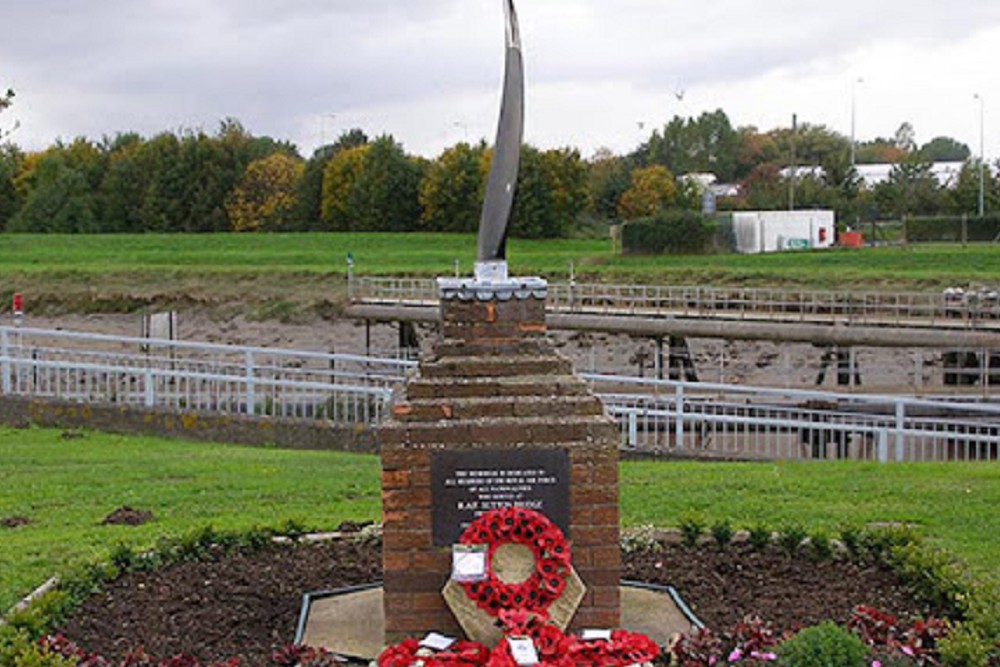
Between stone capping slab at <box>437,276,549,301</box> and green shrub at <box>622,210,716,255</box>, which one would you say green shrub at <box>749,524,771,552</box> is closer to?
stone capping slab at <box>437,276,549,301</box>

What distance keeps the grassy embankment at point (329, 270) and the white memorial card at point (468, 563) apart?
3915cm

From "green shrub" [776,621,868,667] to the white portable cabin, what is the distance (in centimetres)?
4913

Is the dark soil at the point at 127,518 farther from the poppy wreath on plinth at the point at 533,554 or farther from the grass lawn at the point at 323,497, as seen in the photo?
the poppy wreath on plinth at the point at 533,554

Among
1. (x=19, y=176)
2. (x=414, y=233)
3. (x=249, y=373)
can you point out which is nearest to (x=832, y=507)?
(x=249, y=373)

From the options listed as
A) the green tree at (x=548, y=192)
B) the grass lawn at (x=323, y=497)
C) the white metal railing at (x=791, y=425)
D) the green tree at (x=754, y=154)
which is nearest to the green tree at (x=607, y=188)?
the green tree at (x=548, y=192)

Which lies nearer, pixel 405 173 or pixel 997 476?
pixel 997 476

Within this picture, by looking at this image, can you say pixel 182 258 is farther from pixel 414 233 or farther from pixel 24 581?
pixel 24 581

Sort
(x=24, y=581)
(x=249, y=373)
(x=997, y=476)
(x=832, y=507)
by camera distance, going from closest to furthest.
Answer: (x=24, y=581)
(x=832, y=507)
(x=997, y=476)
(x=249, y=373)

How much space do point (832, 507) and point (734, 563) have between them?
110 inches

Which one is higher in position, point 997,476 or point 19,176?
point 19,176

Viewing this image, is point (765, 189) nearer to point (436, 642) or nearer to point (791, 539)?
point (791, 539)

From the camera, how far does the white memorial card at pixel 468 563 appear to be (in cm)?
765

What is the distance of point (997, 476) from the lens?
1401cm

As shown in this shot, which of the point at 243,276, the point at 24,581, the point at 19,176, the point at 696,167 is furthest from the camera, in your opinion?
the point at 696,167
